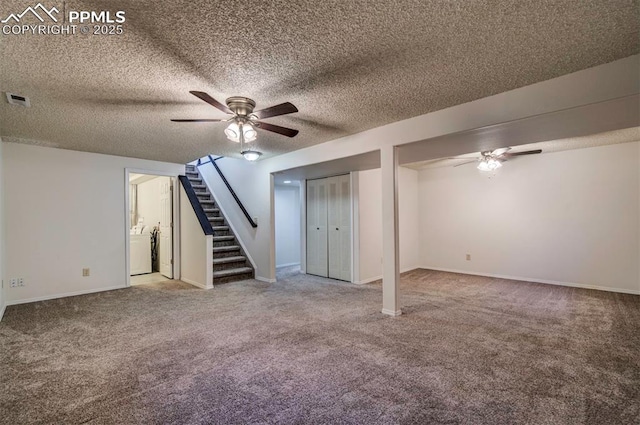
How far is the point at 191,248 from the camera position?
5340 mm

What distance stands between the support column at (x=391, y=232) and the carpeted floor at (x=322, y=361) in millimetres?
227

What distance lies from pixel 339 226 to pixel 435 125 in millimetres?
2841

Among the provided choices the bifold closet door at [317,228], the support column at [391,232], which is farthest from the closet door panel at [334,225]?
the support column at [391,232]

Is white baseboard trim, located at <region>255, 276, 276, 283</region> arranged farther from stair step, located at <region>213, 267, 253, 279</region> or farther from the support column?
the support column

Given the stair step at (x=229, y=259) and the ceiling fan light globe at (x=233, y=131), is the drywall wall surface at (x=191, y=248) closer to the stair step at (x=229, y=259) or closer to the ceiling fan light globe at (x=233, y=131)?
the stair step at (x=229, y=259)

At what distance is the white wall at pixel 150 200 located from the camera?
666 cm

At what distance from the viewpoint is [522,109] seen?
8.42 feet

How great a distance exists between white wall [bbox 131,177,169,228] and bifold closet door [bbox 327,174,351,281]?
3.65 metres

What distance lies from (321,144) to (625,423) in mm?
3906

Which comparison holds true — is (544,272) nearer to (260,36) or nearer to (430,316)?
(430,316)

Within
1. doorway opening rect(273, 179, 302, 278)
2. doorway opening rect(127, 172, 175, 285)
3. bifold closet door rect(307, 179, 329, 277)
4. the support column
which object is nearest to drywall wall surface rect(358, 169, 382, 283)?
bifold closet door rect(307, 179, 329, 277)

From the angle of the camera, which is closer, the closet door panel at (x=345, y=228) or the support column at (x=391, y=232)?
the support column at (x=391, y=232)

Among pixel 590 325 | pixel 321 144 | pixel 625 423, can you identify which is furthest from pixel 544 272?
pixel 321 144

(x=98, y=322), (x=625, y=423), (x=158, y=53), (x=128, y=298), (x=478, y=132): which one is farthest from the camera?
(x=128, y=298)
